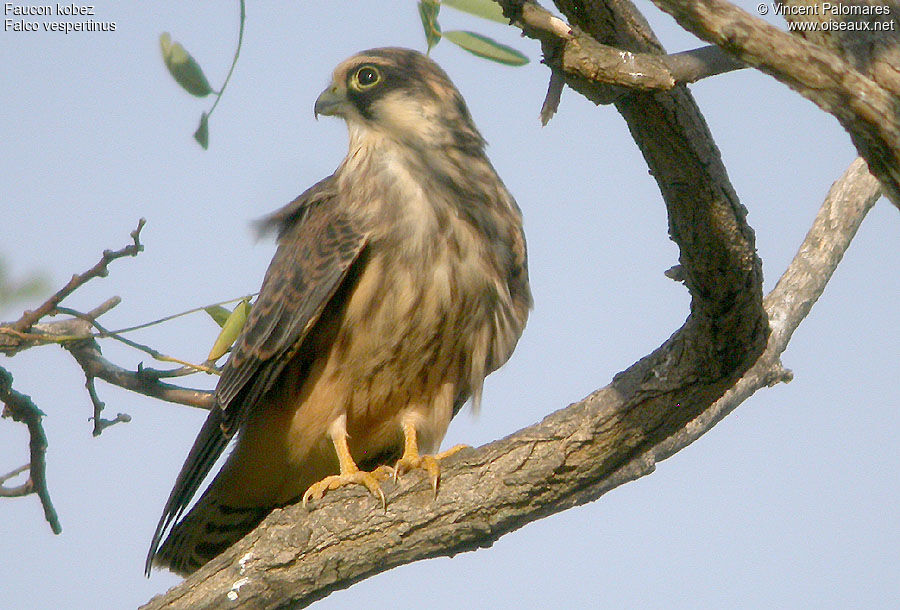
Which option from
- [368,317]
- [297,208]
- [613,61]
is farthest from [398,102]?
[613,61]

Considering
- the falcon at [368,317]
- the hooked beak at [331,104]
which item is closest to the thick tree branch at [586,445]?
the falcon at [368,317]

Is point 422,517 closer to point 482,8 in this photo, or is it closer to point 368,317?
point 368,317

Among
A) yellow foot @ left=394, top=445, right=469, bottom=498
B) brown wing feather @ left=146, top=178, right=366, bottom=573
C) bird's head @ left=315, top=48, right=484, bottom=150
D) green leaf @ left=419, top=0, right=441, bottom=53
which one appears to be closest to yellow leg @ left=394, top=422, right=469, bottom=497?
yellow foot @ left=394, top=445, right=469, bottom=498

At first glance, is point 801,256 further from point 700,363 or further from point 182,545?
point 182,545

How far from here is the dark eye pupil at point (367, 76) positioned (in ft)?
12.3

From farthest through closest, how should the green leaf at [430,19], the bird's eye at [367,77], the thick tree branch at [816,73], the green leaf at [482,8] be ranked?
1. the bird's eye at [367,77]
2. the green leaf at [430,19]
3. the green leaf at [482,8]
4. the thick tree branch at [816,73]

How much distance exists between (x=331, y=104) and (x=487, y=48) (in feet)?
3.54

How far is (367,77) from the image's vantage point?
12.3ft

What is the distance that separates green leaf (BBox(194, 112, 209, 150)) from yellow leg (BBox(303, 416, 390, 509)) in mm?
1029

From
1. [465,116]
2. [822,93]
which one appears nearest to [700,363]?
[822,93]

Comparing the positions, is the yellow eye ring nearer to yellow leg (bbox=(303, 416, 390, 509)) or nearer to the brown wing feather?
the brown wing feather

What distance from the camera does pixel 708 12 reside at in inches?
69.6

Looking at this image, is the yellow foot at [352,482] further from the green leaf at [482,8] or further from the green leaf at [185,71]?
the green leaf at [482,8]

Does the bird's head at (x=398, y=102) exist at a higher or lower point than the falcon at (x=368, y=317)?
higher
